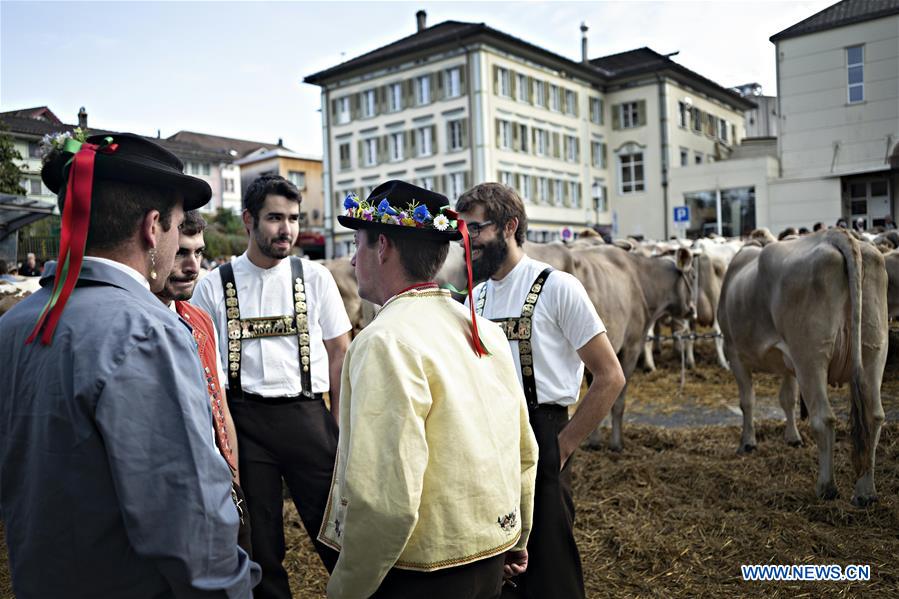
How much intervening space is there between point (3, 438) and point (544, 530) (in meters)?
2.16

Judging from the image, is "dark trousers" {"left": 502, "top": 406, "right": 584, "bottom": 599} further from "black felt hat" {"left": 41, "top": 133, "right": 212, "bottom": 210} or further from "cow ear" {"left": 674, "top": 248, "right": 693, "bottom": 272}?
"cow ear" {"left": 674, "top": 248, "right": 693, "bottom": 272}

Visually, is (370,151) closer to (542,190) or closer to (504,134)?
(504,134)

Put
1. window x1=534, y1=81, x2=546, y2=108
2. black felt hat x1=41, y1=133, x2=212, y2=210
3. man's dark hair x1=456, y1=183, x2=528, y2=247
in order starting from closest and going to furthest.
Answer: black felt hat x1=41, y1=133, x2=212, y2=210, man's dark hair x1=456, y1=183, x2=528, y2=247, window x1=534, y1=81, x2=546, y2=108

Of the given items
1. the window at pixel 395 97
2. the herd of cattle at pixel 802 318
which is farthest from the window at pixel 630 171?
the herd of cattle at pixel 802 318

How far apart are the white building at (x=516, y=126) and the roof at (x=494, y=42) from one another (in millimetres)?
92

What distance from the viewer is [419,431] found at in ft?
6.26

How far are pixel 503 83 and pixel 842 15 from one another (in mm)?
18152

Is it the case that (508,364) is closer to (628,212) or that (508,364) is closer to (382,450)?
(382,450)

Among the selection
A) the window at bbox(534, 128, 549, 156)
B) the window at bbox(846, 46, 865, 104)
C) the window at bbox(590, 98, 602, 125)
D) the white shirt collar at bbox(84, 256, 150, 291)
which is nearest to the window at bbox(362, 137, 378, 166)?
the window at bbox(534, 128, 549, 156)

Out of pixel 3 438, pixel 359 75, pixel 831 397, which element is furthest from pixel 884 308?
pixel 359 75

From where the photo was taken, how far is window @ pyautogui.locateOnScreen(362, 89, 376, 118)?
148 feet

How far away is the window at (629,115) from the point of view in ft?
159

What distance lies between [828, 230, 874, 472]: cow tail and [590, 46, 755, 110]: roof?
147 ft

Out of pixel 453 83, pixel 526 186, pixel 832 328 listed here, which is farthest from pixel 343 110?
pixel 832 328
